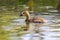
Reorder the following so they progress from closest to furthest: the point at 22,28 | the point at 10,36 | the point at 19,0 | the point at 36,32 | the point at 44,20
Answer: the point at 10,36 < the point at 36,32 < the point at 22,28 < the point at 44,20 < the point at 19,0

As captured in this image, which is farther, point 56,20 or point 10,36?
point 56,20

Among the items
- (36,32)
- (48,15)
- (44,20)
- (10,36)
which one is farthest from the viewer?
(48,15)

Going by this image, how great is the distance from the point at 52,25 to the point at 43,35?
1.98 m

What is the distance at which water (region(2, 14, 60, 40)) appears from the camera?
1067 cm

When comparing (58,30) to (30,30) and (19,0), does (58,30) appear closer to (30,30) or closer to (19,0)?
(30,30)

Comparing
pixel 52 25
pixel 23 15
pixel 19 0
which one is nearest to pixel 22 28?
pixel 52 25

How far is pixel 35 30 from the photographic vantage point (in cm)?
1191

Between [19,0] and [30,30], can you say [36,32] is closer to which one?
[30,30]

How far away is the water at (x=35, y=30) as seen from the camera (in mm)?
10672

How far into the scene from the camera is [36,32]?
11.5m

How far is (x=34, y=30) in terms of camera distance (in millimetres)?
11914

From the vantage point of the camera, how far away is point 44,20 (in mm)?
13664

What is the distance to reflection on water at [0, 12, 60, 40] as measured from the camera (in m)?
A: 10.7

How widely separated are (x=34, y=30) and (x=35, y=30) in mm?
38
